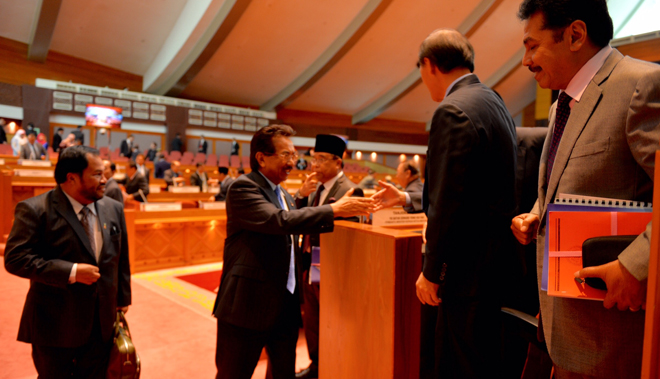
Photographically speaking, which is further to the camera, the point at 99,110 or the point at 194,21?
the point at 99,110

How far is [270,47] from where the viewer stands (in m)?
14.6

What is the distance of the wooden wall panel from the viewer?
1323 cm

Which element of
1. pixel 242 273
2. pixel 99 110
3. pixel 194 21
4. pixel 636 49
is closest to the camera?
pixel 242 273

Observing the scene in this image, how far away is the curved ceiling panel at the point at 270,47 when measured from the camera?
1317cm

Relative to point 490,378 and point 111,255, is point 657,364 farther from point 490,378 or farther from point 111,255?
point 111,255

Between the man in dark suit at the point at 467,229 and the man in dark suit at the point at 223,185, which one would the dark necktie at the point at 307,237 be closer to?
the man in dark suit at the point at 467,229

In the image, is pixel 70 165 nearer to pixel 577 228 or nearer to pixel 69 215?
pixel 69 215

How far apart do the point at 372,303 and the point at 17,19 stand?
15.7 meters

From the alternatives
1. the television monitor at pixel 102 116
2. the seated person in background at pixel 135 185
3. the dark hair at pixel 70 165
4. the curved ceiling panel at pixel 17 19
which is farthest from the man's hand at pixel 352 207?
the television monitor at pixel 102 116

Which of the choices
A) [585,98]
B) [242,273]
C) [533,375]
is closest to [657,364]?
[585,98]

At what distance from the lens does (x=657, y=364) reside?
2.12 ft

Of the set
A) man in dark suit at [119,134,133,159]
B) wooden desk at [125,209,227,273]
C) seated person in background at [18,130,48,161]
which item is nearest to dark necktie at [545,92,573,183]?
wooden desk at [125,209,227,273]

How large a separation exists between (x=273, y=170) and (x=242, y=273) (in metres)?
0.51

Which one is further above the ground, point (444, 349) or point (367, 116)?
point (367, 116)
